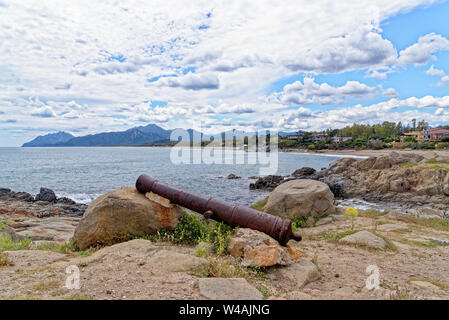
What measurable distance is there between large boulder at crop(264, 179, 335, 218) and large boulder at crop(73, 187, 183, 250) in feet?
19.7

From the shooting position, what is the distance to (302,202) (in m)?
12.7

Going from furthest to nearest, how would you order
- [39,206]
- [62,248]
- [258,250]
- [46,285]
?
[39,206] → [62,248] → [258,250] → [46,285]

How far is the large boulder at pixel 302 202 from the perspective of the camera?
12680 mm

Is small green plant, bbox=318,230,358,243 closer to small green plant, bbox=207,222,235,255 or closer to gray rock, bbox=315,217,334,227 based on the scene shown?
gray rock, bbox=315,217,334,227

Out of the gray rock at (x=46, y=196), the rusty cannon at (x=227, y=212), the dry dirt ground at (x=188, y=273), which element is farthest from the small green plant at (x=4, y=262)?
the gray rock at (x=46, y=196)

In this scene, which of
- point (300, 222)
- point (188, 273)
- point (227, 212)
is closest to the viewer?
point (188, 273)

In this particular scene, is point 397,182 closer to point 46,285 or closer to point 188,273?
point 188,273

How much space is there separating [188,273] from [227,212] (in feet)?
8.40

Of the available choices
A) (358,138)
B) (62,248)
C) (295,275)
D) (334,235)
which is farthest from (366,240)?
(358,138)

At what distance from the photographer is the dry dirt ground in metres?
4.57

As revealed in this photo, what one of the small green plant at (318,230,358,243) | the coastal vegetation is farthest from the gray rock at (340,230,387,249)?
the coastal vegetation

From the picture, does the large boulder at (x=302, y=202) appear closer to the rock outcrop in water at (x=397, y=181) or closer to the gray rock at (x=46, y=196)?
the rock outcrop in water at (x=397, y=181)
